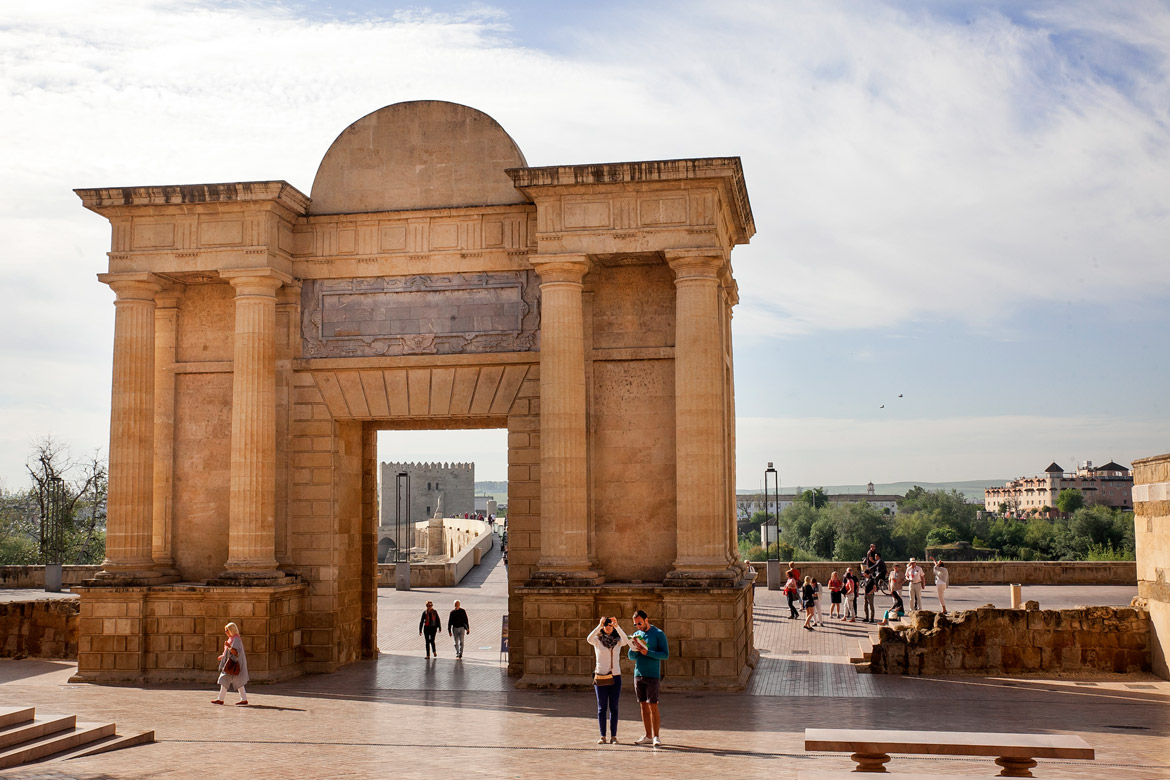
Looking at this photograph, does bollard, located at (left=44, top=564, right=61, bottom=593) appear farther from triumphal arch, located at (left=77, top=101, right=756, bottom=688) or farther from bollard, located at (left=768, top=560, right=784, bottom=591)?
bollard, located at (left=768, top=560, right=784, bottom=591)

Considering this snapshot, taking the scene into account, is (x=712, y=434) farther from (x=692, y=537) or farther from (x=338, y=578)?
(x=338, y=578)

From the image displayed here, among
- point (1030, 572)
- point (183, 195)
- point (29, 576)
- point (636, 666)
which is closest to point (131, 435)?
point (183, 195)

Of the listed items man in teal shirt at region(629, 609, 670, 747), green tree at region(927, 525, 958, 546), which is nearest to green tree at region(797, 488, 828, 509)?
green tree at region(927, 525, 958, 546)

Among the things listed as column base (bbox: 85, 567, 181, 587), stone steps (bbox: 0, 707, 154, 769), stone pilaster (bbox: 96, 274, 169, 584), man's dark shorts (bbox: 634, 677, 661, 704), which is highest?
stone pilaster (bbox: 96, 274, 169, 584)

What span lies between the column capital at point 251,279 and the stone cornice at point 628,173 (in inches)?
184

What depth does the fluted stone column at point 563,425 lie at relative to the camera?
18.4 meters

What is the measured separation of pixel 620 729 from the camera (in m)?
14.2

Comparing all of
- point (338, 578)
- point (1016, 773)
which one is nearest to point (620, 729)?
point (1016, 773)

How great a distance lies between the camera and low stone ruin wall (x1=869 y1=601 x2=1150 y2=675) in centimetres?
1880

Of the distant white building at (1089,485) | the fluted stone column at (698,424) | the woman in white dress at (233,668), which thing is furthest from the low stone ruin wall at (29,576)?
the distant white building at (1089,485)

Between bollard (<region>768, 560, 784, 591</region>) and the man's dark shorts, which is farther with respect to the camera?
bollard (<region>768, 560, 784, 591</region>)

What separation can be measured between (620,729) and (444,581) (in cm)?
2709

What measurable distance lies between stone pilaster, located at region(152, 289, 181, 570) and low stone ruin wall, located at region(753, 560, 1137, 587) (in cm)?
2215

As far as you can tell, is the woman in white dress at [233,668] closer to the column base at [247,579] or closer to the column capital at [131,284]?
the column base at [247,579]
